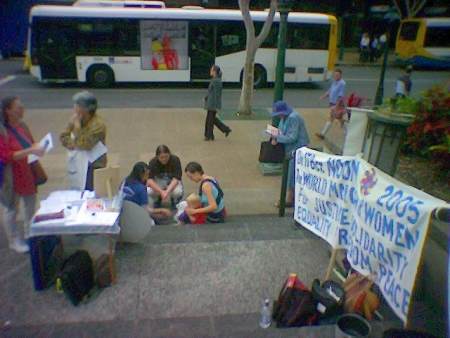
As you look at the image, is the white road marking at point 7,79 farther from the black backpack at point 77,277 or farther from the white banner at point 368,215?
the white banner at point 368,215

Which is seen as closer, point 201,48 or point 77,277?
point 77,277

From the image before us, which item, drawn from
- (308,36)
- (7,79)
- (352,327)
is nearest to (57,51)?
(7,79)

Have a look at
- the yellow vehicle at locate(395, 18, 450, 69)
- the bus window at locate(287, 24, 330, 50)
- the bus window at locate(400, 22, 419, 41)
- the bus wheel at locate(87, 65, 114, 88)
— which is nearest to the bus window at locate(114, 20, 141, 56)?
the bus wheel at locate(87, 65, 114, 88)

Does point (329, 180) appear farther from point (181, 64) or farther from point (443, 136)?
point (181, 64)

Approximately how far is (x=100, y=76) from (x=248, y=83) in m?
6.63

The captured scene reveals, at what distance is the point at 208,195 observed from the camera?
5629 mm

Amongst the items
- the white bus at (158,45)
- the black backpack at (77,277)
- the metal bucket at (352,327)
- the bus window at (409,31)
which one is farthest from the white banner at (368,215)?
the bus window at (409,31)

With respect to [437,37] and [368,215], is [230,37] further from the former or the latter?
[368,215]

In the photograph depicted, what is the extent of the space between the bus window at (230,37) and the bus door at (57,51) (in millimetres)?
5287

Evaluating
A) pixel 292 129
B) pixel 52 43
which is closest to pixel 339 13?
pixel 52 43

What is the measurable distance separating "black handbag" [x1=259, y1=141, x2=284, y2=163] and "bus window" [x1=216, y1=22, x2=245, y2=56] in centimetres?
1010

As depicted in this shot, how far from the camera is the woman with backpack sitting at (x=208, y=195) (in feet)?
18.4

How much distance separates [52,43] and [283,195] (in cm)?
1259

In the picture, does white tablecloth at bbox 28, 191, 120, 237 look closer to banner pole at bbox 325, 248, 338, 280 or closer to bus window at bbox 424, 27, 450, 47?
banner pole at bbox 325, 248, 338, 280
